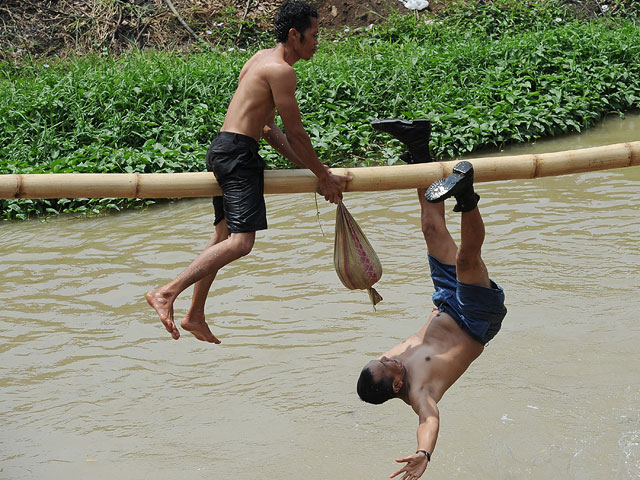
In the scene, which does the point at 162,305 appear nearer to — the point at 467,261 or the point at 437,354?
the point at 437,354

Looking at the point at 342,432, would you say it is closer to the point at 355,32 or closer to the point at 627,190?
the point at 627,190

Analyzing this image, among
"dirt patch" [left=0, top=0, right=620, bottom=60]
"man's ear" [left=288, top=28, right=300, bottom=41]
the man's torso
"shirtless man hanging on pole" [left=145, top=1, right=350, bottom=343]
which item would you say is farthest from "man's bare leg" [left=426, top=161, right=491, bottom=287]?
"dirt patch" [left=0, top=0, right=620, bottom=60]

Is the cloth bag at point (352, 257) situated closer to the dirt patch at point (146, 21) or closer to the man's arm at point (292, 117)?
the man's arm at point (292, 117)

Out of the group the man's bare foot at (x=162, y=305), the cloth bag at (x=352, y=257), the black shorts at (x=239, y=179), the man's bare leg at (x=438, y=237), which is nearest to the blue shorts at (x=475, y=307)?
the man's bare leg at (x=438, y=237)

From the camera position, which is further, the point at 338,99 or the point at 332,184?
the point at 338,99

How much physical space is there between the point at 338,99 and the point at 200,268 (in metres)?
6.18

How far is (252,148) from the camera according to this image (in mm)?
4066

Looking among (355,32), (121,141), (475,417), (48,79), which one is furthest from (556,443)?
(355,32)

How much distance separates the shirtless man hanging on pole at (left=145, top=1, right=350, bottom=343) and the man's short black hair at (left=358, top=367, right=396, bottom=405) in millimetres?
825

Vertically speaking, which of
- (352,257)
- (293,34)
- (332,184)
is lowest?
(352,257)

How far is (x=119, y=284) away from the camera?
668 centimetres

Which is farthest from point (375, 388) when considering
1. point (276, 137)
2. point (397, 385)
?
point (276, 137)

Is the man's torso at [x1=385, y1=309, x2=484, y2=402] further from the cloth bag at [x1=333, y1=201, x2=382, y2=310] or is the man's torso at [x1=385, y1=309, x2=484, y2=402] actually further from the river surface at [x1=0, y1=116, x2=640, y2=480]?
the river surface at [x1=0, y1=116, x2=640, y2=480]

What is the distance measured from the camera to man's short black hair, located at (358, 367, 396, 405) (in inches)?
150
